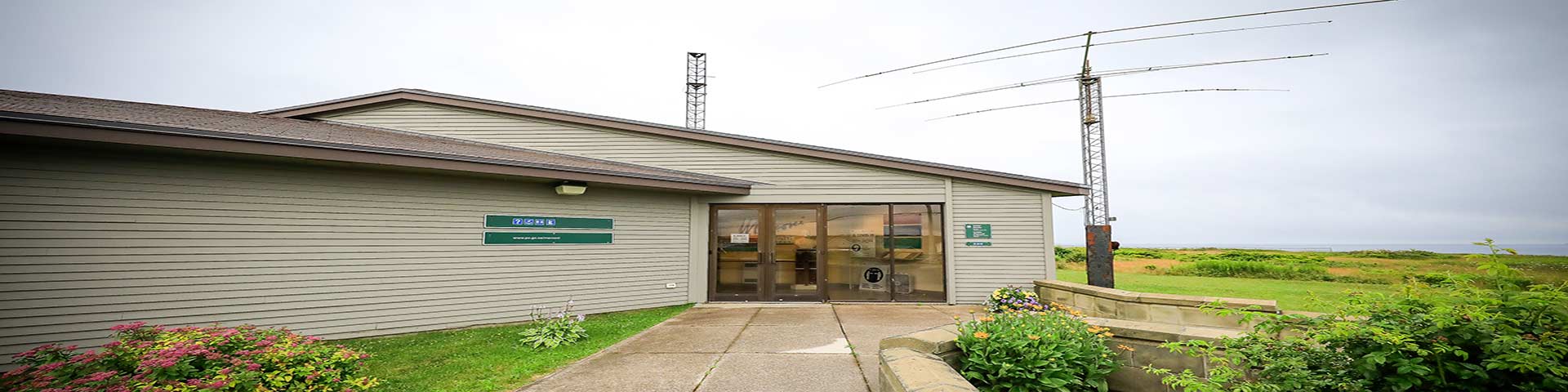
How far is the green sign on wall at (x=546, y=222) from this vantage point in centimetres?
773

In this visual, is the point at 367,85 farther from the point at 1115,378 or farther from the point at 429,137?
the point at 1115,378

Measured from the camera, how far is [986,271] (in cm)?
936

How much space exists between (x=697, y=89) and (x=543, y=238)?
8601mm

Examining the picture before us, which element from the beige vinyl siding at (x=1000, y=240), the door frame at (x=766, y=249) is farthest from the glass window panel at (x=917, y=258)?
the door frame at (x=766, y=249)

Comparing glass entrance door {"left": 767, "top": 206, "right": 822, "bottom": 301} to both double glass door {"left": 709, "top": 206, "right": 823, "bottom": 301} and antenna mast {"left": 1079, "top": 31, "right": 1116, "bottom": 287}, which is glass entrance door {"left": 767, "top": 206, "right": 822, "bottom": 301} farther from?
antenna mast {"left": 1079, "top": 31, "right": 1116, "bottom": 287}

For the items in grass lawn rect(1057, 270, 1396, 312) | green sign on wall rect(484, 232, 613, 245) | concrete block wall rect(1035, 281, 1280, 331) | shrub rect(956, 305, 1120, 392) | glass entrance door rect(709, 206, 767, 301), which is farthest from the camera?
glass entrance door rect(709, 206, 767, 301)

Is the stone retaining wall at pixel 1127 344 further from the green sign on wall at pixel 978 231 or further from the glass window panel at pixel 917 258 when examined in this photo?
the glass window panel at pixel 917 258

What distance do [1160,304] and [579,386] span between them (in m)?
6.92

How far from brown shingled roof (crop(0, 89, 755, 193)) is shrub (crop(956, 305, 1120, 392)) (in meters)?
5.91

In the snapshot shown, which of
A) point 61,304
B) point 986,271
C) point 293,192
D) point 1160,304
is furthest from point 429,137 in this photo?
point 1160,304

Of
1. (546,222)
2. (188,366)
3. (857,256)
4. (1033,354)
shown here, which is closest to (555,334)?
(546,222)

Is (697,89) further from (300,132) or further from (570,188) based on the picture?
(300,132)

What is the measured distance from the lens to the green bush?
73.5 inches

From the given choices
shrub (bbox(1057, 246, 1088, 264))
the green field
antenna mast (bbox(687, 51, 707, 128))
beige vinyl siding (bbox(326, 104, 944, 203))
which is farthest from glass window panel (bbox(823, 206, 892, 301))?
shrub (bbox(1057, 246, 1088, 264))
